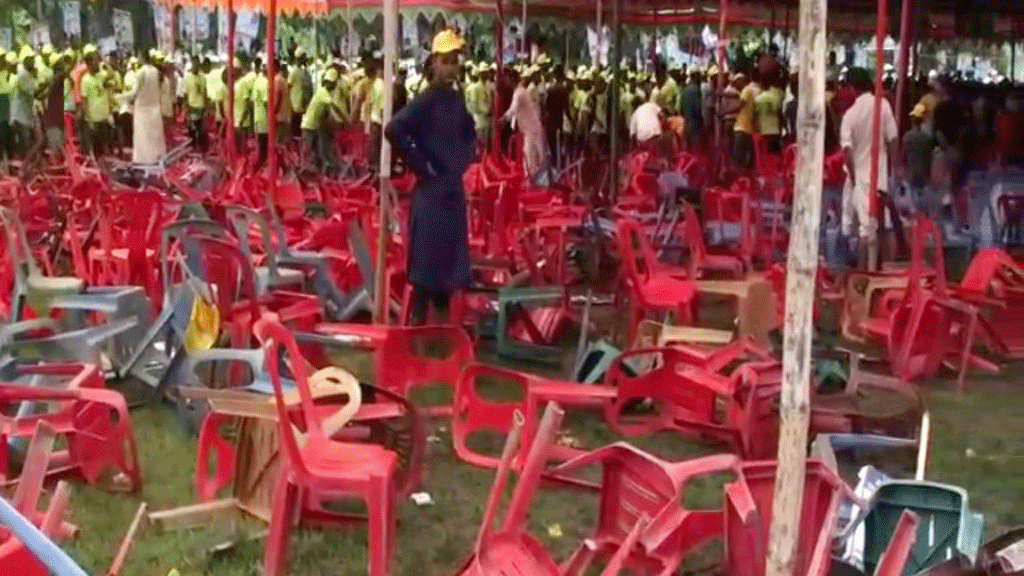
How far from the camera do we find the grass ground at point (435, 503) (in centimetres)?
485

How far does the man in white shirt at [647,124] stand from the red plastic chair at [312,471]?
12.1 metres

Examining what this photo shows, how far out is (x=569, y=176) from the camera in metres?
14.0

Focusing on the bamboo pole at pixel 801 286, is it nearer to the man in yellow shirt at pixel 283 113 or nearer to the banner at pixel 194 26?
the man in yellow shirt at pixel 283 113

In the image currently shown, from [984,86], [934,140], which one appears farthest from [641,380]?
[984,86]

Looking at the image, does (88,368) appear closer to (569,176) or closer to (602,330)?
(602,330)

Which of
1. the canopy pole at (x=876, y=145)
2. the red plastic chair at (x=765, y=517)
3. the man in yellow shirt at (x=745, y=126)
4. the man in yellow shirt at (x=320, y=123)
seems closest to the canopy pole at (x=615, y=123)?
the canopy pole at (x=876, y=145)

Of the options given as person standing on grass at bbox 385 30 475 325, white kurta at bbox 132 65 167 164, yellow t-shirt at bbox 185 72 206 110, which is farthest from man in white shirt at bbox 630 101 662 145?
person standing on grass at bbox 385 30 475 325

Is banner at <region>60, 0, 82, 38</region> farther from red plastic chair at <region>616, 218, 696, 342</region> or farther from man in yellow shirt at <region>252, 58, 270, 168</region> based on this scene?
red plastic chair at <region>616, 218, 696, 342</region>

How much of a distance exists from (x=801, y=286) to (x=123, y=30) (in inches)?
1181

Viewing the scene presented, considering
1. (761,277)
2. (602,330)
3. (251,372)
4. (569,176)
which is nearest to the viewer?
(251,372)

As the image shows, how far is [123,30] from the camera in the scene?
31547mm

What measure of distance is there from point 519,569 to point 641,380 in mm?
2211

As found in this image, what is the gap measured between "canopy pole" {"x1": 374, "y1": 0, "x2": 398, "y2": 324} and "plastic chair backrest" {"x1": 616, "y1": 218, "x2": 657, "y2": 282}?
1.20 metres

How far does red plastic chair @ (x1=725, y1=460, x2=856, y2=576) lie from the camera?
146 inches
